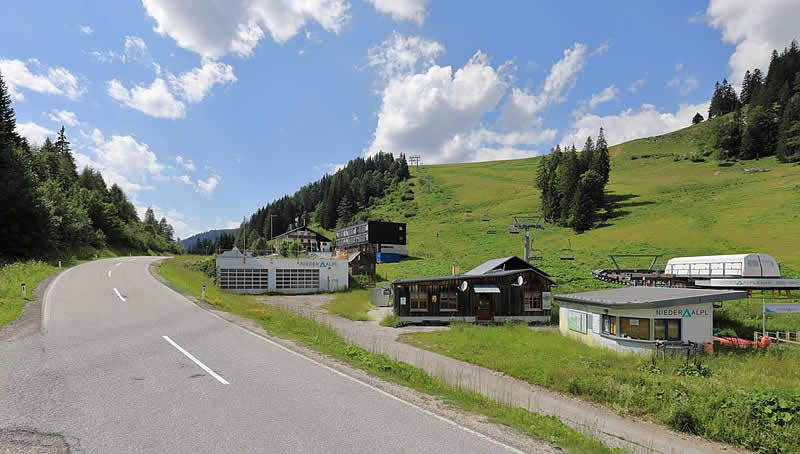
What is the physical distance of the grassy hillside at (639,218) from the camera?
2170 inches

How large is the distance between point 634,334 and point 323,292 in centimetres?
3782

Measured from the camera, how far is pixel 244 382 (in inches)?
360

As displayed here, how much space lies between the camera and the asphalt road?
6.18 m

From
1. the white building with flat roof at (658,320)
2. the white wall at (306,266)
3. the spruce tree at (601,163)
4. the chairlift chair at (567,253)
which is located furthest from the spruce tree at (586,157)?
the white building with flat roof at (658,320)

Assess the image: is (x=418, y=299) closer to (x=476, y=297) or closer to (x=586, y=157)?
(x=476, y=297)

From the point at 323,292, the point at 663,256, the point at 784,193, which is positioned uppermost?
the point at 784,193

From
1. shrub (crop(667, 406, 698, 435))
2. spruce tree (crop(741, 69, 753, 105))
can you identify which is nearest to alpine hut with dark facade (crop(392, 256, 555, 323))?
shrub (crop(667, 406, 698, 435))

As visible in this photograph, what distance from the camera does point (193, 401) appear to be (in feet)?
25.4

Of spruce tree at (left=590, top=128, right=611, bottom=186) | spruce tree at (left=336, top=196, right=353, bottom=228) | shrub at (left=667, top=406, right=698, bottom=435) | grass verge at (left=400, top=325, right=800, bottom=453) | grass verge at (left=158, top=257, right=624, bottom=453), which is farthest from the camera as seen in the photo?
spruce tree at (left=336, top=196, right=353, bottom=228)

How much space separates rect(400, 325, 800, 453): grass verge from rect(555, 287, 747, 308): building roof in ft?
8.45

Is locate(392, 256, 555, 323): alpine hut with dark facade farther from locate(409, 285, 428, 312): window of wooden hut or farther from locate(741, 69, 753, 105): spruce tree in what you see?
locate(741, 69, 753, 105): spruce tree

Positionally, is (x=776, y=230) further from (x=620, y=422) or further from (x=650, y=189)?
(x=620, y=422)

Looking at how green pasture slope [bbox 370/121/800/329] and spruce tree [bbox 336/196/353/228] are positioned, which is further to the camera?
spruce tree [bbox 336/196/353/228]

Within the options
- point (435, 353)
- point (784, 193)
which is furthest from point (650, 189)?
point (435, 353)
